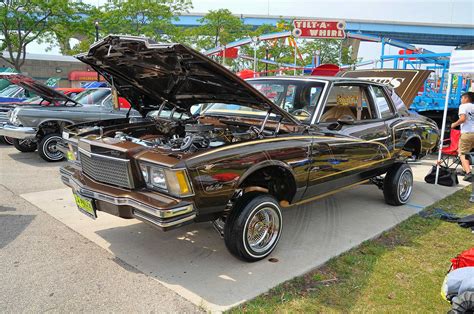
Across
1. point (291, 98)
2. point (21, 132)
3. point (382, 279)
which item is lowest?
point (382, 279)

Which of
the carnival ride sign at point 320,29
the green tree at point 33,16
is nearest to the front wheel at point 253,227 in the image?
the carnival ride sign at point 320,29

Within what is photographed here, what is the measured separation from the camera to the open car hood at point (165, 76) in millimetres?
3223

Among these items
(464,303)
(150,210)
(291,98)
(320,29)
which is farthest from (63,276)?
(320,29)

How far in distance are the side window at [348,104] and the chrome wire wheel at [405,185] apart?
1134 mm

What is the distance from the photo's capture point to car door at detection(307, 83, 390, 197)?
405 cm

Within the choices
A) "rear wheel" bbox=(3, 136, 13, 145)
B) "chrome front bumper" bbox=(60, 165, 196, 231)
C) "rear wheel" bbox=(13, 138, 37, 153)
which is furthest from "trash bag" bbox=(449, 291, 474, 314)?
"rear wheel" bbox=(3, 136, 13, 145)

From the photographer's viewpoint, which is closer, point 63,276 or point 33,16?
point 63,276

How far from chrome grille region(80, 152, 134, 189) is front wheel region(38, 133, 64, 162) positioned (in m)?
4.98

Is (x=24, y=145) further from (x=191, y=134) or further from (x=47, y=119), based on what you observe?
(x=191, y=134)

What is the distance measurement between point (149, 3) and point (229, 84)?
72.3 feet

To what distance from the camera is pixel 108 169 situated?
3340mm

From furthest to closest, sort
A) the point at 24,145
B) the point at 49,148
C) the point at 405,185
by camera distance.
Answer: the point at 24,145
the point at 49,148
the point at 405,185

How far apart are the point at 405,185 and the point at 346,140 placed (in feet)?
6.58

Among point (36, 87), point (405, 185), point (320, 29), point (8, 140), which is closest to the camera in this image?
point (405, 185)
